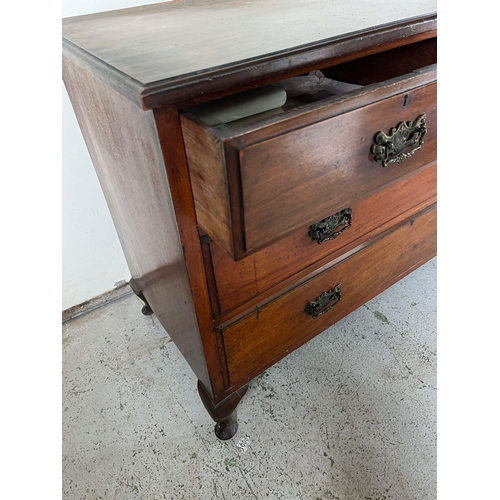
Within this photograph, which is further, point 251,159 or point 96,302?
point 96,302

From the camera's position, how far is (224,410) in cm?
84

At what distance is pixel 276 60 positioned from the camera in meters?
0.47

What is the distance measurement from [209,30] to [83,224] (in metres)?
0.69

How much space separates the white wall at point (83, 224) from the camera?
3.08 feet

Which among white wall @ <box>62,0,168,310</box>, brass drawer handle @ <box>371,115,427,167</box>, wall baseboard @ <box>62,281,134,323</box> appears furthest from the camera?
wall baseboard @ <box>62,281,134,323</box>

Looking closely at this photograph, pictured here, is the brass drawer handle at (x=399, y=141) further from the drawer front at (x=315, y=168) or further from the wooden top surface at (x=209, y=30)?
the wooden top surface at (x=209, y=30)

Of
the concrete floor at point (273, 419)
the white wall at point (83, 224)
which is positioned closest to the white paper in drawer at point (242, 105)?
the white wall at point (83, 224)

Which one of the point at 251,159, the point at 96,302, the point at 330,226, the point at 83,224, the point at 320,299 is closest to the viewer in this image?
the point at 251,159

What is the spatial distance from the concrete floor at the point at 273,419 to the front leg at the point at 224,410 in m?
0.03

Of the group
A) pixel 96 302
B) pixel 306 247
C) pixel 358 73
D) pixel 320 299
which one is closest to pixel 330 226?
pixel 306 247

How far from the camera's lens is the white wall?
3.08 feet

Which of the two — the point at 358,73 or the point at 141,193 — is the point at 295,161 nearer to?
the point at 141,193

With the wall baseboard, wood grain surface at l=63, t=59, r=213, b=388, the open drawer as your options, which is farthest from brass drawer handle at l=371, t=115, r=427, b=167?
the wall baseboard

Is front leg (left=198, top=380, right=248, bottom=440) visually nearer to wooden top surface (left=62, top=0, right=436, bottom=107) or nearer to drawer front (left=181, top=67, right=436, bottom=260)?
drawer front (left=181, top=67, right=436, bottom=260)
